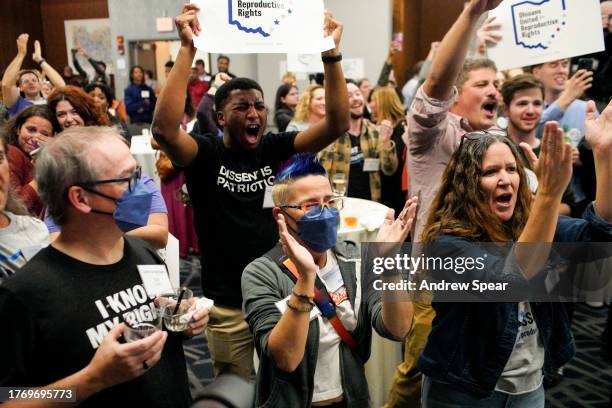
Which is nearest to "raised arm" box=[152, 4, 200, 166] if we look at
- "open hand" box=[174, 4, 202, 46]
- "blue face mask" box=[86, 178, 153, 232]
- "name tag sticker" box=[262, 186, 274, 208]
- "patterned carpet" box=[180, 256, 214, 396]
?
"open hand" box=[174, 4, 202, 46]

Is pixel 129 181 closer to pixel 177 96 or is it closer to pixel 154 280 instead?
pixel 154 280

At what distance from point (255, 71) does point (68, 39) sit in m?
6.57

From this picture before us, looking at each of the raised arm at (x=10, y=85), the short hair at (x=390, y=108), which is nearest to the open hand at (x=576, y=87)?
the short hair at (x=390, y=108)

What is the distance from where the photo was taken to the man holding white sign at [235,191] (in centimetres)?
222

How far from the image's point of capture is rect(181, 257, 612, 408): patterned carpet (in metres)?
2.95

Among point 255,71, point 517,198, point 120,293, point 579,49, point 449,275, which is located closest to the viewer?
point 120,293

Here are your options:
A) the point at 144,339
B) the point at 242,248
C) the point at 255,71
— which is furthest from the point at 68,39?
the point at 144,339

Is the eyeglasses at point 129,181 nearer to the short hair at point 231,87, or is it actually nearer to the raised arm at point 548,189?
the short hair at point 231,87

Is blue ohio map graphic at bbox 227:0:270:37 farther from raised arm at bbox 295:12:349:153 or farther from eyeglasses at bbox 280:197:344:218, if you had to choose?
eyeglasses at bbox 280:197:344:218

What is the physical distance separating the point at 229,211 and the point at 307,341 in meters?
0.85

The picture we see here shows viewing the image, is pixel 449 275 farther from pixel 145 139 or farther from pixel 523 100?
pixel 145 139

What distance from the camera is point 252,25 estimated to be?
6.40 ft

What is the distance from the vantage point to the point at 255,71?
10469 mm

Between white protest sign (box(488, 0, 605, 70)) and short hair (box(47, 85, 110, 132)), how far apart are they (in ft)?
7.09
